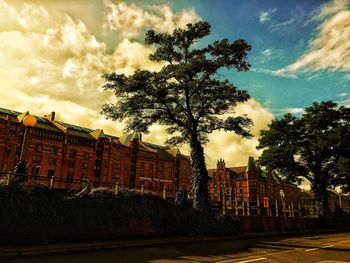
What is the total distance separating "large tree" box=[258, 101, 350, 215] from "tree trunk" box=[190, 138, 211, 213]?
61.6ft

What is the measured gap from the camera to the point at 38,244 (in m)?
11.4

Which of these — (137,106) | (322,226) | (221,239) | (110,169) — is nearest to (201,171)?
(221,239)

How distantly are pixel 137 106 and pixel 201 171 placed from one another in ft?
22.0

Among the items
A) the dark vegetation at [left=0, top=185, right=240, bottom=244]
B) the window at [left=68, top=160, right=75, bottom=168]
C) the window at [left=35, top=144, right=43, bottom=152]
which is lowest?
the dark vegetation at [left=0, top=185, right=240, bottom=244]

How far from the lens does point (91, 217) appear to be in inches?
535

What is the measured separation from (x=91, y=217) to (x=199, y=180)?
30.6ft

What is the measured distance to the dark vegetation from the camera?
37.0 ft

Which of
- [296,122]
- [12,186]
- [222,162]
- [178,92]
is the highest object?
[222,162]

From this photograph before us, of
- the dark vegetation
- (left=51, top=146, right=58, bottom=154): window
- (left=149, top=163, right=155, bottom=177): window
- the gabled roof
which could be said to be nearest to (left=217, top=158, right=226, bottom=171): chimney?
the gabled roof

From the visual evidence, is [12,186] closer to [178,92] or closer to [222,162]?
[178,92]

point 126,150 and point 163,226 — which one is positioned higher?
point 126,150

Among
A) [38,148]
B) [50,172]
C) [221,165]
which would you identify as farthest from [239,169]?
[38,148]

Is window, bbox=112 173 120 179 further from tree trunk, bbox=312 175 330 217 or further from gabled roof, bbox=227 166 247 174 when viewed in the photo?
gabled roof, bbox=227 166 247 174

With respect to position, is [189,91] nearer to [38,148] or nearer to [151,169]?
[38,148]
